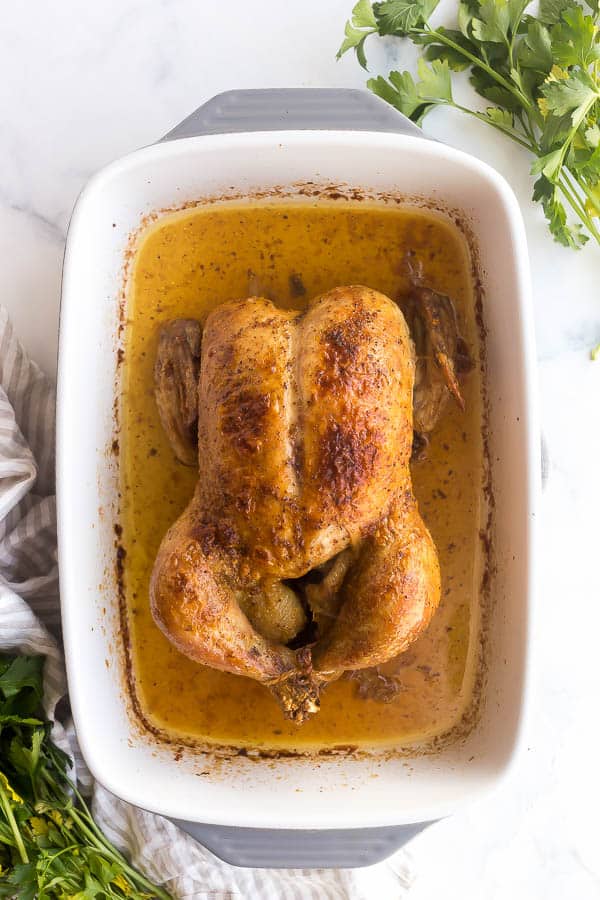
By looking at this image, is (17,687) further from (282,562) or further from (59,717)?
(282,562)

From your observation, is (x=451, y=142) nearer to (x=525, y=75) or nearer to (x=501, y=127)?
(x=501, y=127)

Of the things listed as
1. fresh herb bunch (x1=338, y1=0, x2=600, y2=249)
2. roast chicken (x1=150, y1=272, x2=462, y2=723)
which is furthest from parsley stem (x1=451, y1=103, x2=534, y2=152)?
roast chicken (x1=150, y1=272, x2=462, y2=723)

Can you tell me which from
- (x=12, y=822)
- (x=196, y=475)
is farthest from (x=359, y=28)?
(x=12, y=822)

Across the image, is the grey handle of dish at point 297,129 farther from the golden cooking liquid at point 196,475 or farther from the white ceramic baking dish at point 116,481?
the golden cooking liquid at point 196,475

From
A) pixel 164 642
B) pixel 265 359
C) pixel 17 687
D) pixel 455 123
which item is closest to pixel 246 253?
pixel 265 359

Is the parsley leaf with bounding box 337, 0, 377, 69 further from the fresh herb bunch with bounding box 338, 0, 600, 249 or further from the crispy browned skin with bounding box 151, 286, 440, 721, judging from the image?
the crispy browned skin with bounding box 151, 286, 440, 721
